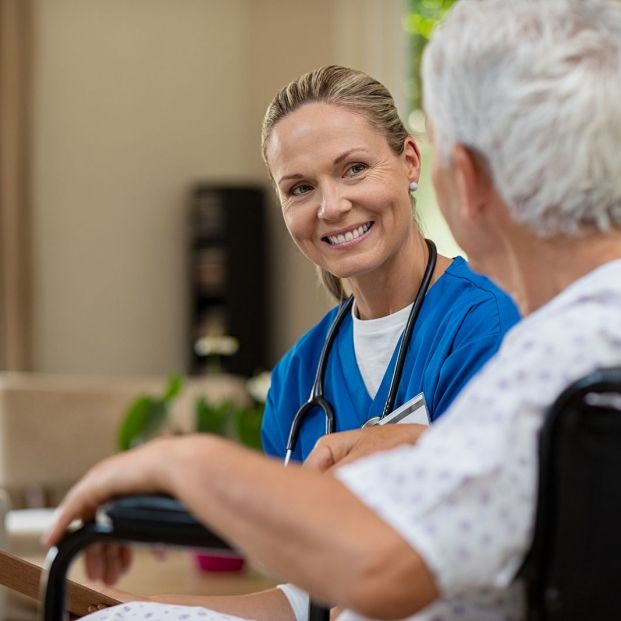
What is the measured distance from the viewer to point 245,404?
20.8 feet

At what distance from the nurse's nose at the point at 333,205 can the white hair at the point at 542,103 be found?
2.67ft

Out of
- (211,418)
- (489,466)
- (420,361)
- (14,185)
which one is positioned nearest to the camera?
(489,466)

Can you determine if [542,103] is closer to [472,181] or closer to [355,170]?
[472,181]

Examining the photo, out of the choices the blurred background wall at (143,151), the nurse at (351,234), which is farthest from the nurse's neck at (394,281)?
the blurred background wall at (143,151)

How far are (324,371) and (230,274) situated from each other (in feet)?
18.3

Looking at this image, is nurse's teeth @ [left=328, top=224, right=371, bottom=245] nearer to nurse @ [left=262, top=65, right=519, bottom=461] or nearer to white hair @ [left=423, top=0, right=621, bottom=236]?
nurse @ [left=262, top=65, right=519, bottom=461]

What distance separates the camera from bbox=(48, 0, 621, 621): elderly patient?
841mm

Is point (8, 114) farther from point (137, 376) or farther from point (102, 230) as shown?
point (137, 376)

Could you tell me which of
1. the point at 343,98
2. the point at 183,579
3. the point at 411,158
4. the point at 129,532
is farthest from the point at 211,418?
the point at 129,532

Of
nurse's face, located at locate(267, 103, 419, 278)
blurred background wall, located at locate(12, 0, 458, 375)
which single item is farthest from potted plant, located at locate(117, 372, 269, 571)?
nurse's face, located at locate(267, 103, 419, 278)

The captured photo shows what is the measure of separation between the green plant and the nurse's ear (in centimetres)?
270

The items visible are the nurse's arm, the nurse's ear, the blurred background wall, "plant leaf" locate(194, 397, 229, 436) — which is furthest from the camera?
the blurred background wall

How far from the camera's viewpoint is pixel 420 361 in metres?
1.66

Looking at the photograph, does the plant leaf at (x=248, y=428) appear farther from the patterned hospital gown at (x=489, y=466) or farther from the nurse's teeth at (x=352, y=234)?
the patterned hospital gown at (x=489, y=466)
